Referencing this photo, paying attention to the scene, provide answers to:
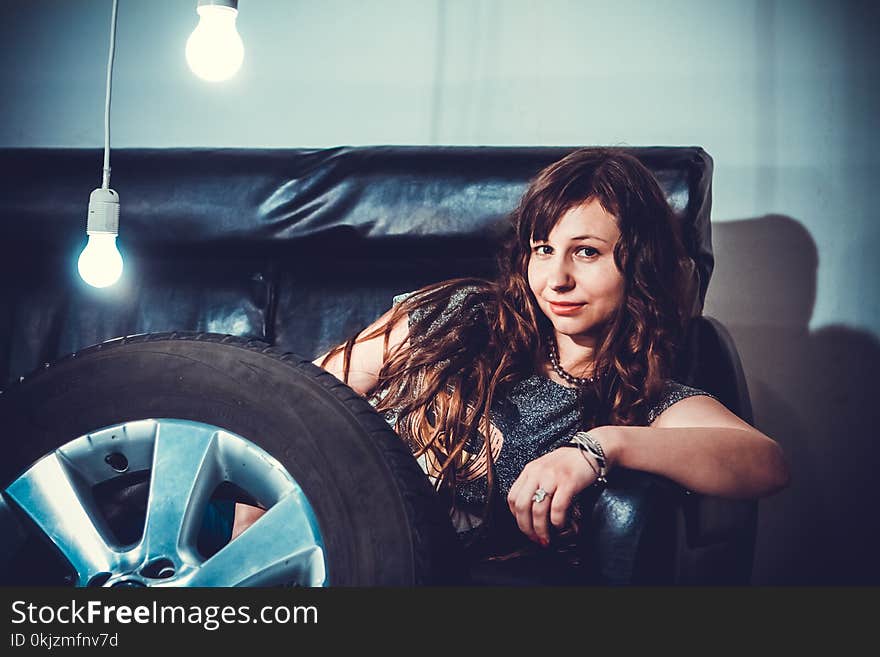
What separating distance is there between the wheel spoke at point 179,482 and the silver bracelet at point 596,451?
39 cm

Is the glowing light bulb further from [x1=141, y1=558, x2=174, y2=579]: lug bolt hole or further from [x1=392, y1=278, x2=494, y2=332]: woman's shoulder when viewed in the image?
[x1=141, y1=558, x2=174, y2=579]: lug bolt hole

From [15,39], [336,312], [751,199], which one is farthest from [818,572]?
[15,39]

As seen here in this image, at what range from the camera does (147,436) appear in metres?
0.87

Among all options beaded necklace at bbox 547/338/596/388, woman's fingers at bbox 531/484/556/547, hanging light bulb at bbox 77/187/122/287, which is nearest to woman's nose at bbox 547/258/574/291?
beaded necklace at bbox 547/338/596/388

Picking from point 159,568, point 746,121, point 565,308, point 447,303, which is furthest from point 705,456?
point 746,121

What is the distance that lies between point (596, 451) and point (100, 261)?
0.82m

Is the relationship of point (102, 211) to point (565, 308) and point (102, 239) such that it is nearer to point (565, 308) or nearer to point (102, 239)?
point (102, 239)

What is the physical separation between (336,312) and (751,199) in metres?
0.91

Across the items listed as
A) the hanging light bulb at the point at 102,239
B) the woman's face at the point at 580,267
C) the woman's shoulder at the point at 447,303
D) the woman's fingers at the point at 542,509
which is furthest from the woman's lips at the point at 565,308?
the hanging light bulb at the point at 102,239

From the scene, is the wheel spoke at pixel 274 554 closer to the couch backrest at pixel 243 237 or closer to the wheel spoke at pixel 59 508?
the wheel spoke at pixel 59 508

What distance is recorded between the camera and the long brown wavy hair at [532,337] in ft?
3.85

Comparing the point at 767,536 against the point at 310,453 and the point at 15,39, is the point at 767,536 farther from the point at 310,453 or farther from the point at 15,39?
the point at 15,39

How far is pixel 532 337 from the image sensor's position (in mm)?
1261

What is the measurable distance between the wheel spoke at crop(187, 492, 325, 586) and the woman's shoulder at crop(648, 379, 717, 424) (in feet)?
1.78
